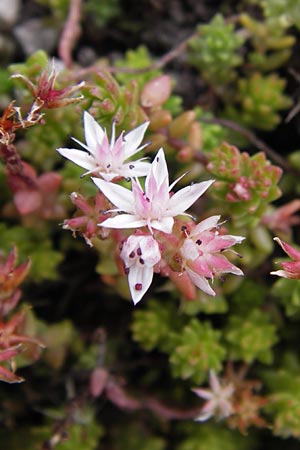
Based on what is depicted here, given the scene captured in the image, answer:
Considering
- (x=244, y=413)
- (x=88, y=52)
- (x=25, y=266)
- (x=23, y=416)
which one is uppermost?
(x=88, y=52)

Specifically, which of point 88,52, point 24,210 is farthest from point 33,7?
point 24,210

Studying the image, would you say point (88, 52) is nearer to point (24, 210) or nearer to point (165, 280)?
point (24, 210)

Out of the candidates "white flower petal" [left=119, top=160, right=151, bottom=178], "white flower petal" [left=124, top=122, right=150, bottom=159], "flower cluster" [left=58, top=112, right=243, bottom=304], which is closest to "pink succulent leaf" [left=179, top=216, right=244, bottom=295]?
"flower cluster" [left=58, top=112, right=243, bottom=304]

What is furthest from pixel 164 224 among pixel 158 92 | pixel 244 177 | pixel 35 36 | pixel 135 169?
pixel 35 36

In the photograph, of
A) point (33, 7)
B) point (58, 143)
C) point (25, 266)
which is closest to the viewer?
point (25, 266)

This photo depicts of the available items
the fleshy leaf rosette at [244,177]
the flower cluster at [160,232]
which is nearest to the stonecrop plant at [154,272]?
Answer: the fleshy leaf rosette at [244,177]

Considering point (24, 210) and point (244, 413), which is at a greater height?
point (24, 210)

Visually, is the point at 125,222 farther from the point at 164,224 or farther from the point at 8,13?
the point at 8,13
